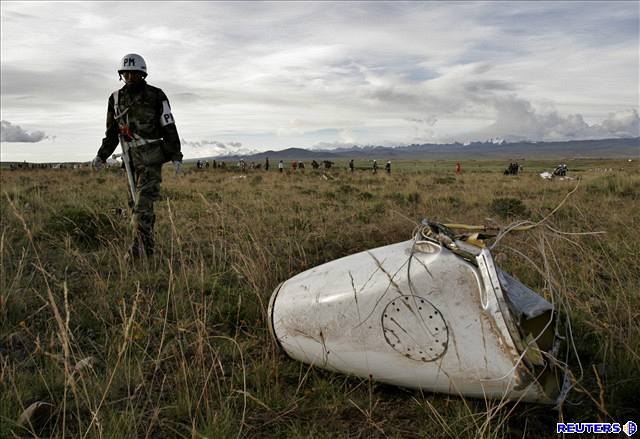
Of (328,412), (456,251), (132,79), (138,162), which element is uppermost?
(132,79)

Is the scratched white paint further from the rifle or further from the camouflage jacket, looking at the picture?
the rifle

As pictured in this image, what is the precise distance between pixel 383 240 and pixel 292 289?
316cm

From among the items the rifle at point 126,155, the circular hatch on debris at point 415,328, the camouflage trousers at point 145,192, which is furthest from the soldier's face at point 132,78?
the circular hatch on debris at point 415,328

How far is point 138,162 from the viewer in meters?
5.24

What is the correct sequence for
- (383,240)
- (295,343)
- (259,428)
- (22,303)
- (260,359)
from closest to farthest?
(259,428), (295,343), (260,359), (22,303), (383,240)

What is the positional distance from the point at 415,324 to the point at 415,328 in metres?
0.02

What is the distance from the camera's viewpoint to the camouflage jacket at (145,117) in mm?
5105

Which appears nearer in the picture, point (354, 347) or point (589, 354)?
point (354, 347)

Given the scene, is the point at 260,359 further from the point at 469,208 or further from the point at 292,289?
the point at 469,208

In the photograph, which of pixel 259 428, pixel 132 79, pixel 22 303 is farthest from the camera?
pixel 132 79

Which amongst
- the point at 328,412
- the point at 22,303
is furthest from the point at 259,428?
the point at 22,303
